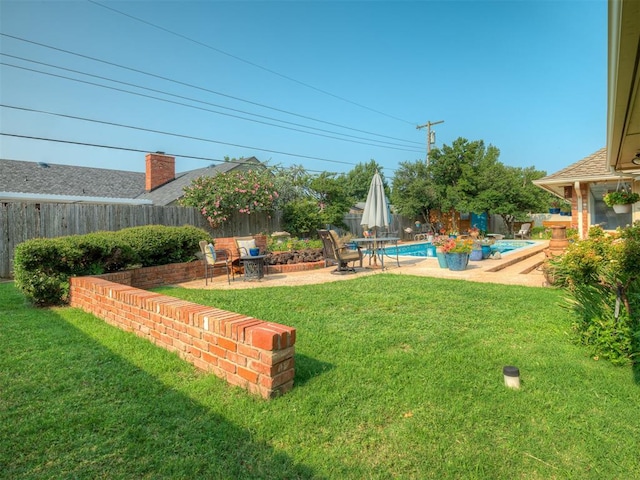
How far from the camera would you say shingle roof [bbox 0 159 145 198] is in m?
14.0

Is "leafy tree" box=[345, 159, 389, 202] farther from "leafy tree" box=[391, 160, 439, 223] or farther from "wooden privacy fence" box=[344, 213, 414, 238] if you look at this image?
"wooden privacy fence" box=[344, 213, 414, 238]

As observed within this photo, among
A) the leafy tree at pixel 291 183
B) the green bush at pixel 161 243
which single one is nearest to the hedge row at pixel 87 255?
the green bush at pixel 161 243

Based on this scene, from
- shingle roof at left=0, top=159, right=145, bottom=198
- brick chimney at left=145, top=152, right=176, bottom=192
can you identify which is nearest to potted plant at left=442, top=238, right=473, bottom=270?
shingle roof at left=0, top=159, right=145, bottom=198

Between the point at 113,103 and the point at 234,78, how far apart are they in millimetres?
5225

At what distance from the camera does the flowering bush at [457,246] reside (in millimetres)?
8373

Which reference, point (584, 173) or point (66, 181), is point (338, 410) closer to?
point (584, 173)

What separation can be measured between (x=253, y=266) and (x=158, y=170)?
12998 millimetres

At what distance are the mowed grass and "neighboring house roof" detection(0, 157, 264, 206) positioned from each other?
10051 mm

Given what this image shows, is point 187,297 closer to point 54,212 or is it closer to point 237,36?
point 54,212

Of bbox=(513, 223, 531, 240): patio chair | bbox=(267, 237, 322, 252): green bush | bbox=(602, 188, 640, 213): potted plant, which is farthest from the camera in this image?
bbox=(513, 223, 531, 240): patio chair

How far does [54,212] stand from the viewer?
880 cm

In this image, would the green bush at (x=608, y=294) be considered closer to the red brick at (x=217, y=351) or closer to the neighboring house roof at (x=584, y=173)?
the red brick at (x=217, y=351)

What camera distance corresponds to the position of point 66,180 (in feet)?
51.2

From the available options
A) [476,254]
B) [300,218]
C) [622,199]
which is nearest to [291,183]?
[300,218]
